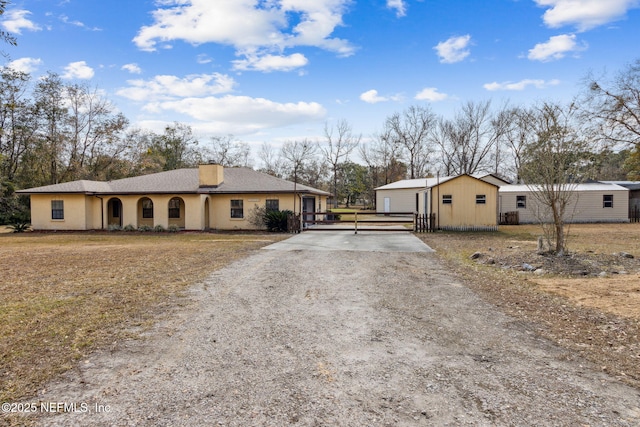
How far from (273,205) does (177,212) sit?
6.22 metres

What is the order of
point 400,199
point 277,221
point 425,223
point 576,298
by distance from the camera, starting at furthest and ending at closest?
point 400,199
point 277,221
point 425,223
point 576,298

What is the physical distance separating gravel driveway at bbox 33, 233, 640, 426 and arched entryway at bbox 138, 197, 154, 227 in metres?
19.5

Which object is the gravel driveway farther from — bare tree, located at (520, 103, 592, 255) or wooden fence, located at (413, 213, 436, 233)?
wooden fence, located at (413, 213, 436, 233)

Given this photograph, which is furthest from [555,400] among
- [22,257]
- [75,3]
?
[75,3]

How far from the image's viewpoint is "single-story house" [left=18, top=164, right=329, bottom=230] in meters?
22.6

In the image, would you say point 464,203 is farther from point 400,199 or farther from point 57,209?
point 57,209

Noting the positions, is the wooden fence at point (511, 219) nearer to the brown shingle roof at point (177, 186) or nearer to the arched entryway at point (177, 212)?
the brown shingle roof at point (177, 186)

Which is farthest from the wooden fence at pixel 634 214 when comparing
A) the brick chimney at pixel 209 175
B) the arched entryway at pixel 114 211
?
the arched entryway at pixel 114 211

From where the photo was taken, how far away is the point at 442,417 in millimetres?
2992

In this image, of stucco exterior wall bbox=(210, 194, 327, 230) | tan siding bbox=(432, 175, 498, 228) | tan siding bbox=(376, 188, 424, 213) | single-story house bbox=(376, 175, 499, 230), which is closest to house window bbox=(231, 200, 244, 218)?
stucco exterior wall bbox=(210, 194, 327, 230)

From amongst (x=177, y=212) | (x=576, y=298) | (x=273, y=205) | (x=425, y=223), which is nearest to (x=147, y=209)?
(x=177, y=212)

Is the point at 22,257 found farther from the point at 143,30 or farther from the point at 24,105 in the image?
the point at 24,105

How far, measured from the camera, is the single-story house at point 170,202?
22.6 meters

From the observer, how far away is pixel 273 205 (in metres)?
22.7
